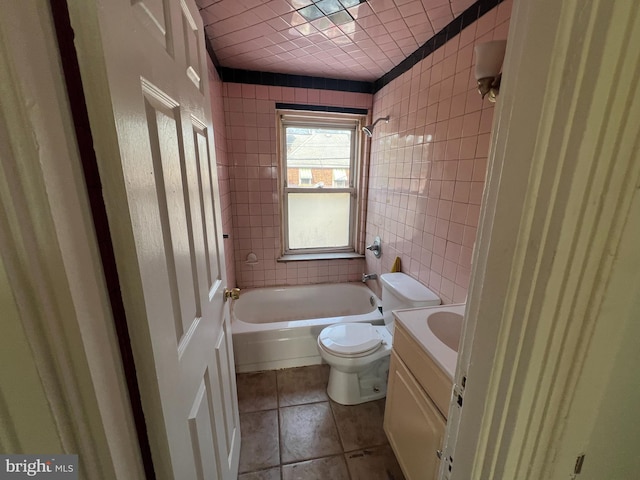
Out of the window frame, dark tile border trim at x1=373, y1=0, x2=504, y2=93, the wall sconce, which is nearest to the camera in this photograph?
the wall sconce

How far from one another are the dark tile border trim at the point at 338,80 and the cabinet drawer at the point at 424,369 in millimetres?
1548

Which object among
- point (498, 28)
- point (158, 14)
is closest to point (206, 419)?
point (158, 14)

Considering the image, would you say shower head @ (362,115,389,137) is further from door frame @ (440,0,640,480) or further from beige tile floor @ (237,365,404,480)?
beige tile floor @ (237,365,404,480)

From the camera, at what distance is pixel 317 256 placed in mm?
2664

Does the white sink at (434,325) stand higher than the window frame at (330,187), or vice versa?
the window frame at (330,187)

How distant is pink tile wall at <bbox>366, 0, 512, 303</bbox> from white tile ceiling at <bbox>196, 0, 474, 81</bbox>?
17cm

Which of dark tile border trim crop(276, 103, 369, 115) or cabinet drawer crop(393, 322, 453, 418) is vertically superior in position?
dark tile border trim crop(276, 103, 369, 115)

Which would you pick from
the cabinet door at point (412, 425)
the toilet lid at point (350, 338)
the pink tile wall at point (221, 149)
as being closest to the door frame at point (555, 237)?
the cabinet door at point (412, 425)

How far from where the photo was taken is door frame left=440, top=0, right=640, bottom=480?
34 cm

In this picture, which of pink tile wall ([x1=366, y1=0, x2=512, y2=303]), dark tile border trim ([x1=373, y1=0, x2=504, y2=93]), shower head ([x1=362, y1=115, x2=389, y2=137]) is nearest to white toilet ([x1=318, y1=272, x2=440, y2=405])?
pink tile wall ([x1=366, y1=0, x2=512, y2=303])

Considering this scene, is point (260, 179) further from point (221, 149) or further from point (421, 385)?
point (421, 385)

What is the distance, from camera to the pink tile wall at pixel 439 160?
49.9 inches

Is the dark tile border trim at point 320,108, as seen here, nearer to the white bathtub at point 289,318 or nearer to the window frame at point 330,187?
the window frame at point 330,187

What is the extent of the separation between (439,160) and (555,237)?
4.20 feet
